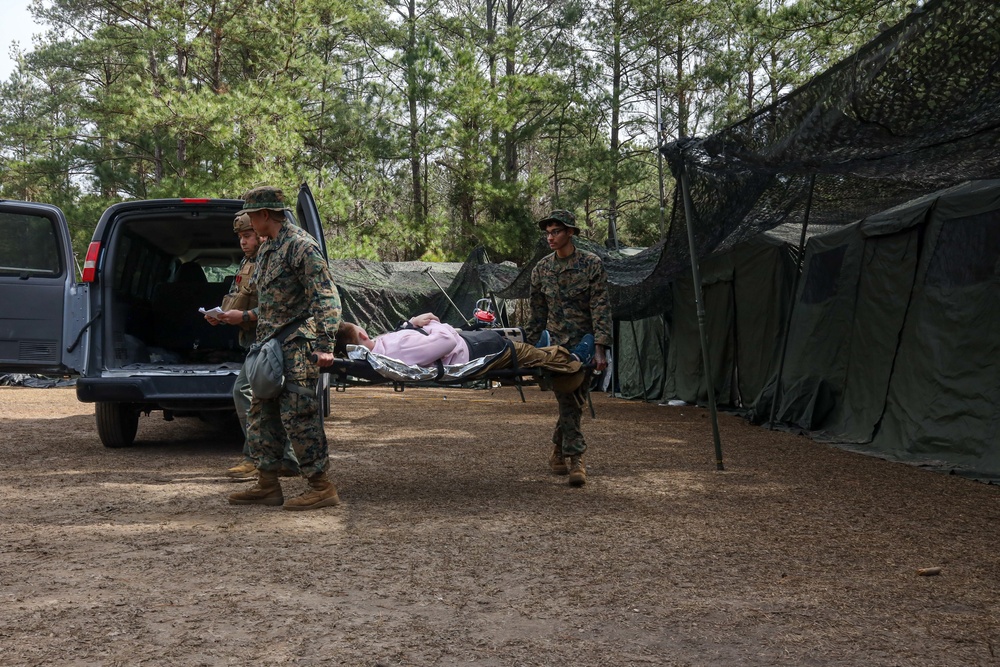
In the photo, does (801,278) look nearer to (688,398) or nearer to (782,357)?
(782,357)

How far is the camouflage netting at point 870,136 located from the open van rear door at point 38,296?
4.98 meters

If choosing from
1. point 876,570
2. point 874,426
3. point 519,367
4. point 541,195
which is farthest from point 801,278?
point 541,195

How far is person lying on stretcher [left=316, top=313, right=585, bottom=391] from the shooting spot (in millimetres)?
5516

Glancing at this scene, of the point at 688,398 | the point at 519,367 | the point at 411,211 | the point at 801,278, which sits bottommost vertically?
the point at 688,398

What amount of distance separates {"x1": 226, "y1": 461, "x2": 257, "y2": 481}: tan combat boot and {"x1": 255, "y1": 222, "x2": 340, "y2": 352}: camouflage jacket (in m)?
1.56

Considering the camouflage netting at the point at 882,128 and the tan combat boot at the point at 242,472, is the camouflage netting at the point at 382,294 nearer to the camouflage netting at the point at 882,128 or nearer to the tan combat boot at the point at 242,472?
the camouflage netting at the point at 882,128

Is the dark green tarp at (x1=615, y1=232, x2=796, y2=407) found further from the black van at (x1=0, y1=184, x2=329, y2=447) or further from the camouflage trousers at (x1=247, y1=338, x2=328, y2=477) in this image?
the camouflage trousers at (x1=247, y1=338, x2=328, y2=477)

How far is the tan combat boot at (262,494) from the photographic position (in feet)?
18.0

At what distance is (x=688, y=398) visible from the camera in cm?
1415

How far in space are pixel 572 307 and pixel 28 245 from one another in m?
4.84

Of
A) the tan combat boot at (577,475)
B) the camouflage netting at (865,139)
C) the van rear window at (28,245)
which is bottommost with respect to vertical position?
the tan combat boot at (577,475)

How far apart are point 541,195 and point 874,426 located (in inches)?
821

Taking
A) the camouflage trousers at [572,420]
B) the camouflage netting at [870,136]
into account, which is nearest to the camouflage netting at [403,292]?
the camouflage netting at [870,136]

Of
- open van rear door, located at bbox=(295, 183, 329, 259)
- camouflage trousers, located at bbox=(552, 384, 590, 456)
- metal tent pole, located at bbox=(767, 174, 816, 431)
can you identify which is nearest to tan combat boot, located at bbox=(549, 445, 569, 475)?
camouflage trousers, located at bbox=(552, 384, 590, 456)
